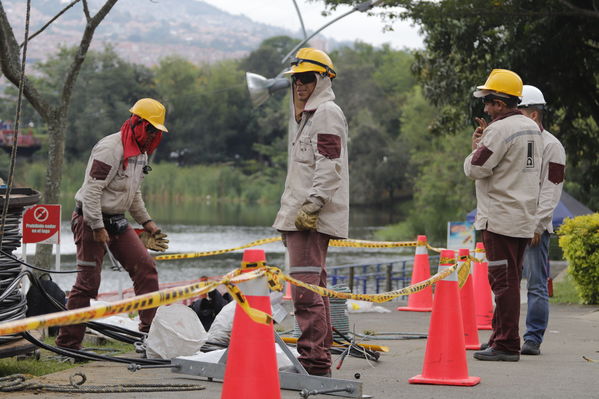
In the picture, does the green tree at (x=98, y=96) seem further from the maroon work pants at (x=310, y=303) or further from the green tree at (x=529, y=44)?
the maroon work pants at (x=310, y=303)

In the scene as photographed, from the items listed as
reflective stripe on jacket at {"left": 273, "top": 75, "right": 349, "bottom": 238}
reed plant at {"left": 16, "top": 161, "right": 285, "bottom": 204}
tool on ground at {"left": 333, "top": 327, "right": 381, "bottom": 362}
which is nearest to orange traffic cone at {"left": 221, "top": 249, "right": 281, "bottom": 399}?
reflective stripe on jacket at {"left": 273, "top": 75, "right": 349, "bottom": 238}

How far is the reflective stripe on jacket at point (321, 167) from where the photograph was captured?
6754 millimetres

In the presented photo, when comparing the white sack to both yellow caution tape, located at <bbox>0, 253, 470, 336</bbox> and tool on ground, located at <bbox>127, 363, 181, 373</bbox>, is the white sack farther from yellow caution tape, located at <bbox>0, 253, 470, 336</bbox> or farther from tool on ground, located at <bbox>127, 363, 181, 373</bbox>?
yellow caution tape, located at <bbox>0, 253, 470, 336</bbox>

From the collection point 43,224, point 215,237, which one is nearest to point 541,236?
point 43,224

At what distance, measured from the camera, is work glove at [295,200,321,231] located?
21.9 feet

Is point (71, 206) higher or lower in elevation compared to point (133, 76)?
lower

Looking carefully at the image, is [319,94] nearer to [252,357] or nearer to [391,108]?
[252,357]

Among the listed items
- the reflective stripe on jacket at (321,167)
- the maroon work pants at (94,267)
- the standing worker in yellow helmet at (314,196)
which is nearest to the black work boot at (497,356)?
the standing worker in yellow helmet at (314,196)

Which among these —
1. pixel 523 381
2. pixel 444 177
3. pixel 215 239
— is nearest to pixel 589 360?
pixel 523 381

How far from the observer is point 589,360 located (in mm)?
8312

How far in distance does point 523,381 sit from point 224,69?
149325 mm

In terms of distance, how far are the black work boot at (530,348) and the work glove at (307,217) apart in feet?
9.23

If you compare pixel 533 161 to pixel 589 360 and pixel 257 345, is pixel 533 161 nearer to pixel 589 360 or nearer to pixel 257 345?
pixel 589 360

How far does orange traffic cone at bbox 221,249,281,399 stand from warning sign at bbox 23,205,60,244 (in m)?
6.01
